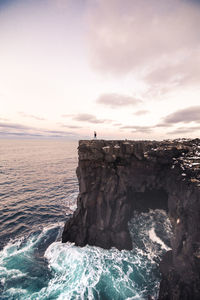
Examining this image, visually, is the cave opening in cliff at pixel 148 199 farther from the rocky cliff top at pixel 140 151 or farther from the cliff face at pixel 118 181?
the rocky cliff top at pixel 140 151

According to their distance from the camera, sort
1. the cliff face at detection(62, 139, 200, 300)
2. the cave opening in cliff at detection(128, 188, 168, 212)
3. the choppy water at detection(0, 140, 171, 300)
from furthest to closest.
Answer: the cave opening in cliff at detection(128, 188, 168, 212)
the cliff face at detection(62, 139, 200, 300)
the choppy water at detection(0, 140, 171, 300)

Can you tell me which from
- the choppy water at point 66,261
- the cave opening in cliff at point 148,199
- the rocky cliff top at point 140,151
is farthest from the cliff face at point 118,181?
the choppy water at point 66,261

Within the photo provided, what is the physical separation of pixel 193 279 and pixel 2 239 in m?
36.3

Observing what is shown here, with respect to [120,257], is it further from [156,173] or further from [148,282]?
[156,173]

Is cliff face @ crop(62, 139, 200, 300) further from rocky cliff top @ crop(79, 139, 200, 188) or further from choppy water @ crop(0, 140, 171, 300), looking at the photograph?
choppy water @ crop(0, 140, 171, 300)

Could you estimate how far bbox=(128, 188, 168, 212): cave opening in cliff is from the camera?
110 ft

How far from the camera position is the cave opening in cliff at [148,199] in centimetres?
3339

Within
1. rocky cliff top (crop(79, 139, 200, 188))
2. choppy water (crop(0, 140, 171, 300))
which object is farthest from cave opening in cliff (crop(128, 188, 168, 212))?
rocky cliff top (crop(79, 139, 200, 188))

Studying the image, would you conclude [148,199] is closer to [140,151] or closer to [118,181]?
[118,181]

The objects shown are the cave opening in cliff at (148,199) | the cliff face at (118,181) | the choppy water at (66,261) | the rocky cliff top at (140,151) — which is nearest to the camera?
the choppy water at (66,261)

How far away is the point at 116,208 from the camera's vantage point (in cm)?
2991

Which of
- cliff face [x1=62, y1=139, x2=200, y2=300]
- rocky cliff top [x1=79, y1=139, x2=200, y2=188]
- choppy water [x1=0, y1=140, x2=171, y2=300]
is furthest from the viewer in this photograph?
cliff face [x1=62, y1=139, x2=200, y2=300]

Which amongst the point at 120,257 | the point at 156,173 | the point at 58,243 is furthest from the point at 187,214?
the point at 58,243

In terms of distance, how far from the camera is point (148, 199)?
34938mm
